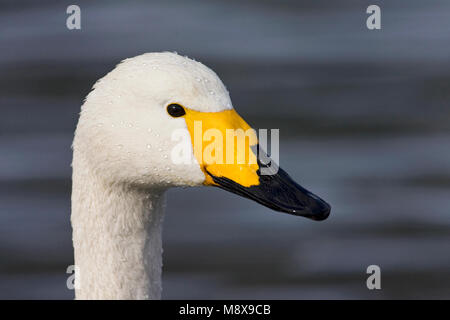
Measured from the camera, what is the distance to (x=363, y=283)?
26.5 feet

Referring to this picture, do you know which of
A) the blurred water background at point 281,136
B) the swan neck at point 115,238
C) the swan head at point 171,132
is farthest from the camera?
the blurred water background at point 281,136

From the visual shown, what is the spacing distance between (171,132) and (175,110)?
0.28 ft

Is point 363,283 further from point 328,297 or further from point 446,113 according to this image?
point 446,113

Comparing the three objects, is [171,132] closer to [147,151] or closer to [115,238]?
[147,151]

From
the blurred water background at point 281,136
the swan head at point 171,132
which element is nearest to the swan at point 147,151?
the swan head at point 171,132

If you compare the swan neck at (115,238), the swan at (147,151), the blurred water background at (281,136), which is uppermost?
the blurred water background at (281,136)

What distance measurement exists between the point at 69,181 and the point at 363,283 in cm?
243

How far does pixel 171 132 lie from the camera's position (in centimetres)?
443

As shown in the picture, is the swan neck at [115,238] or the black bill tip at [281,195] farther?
the swan neck at [115,238]

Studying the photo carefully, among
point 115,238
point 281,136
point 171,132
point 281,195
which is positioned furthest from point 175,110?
point 281,136

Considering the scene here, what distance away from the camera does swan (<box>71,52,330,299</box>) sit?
14.4 feet

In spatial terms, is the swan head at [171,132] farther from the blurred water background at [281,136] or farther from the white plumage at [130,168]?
the blurred water background at [281,136]

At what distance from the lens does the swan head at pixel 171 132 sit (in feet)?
14.4
